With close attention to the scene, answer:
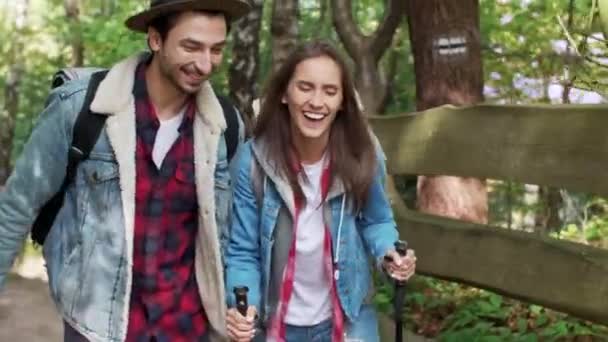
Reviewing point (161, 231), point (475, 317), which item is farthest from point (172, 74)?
point (475, 317)

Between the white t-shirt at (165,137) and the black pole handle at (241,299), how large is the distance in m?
0.47

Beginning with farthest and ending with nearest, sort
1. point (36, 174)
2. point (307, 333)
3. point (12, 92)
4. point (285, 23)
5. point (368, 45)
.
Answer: point (12, 92)
point (368, 45)
point (285, 23)
point (307, 333)
point (36, 174)

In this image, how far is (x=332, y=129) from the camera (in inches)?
118

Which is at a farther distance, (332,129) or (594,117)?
(594,117)

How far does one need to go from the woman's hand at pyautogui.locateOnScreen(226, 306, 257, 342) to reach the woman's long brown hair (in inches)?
16.3

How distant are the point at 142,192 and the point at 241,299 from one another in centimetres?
46

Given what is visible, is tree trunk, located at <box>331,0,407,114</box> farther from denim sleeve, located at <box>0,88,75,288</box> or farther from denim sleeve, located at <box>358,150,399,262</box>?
denim sleeve, located at <box>0,88,75,288</box>

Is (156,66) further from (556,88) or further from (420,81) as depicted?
(556,88)

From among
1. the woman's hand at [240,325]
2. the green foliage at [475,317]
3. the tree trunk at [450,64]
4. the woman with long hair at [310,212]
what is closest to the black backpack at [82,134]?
the woman with long hair at [310,212]

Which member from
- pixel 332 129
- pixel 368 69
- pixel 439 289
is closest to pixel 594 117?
pixel 332 129

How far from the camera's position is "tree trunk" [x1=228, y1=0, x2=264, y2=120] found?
24.4 feet

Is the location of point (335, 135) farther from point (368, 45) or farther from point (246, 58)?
point (368, 45)

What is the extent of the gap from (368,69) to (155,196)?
700 cm

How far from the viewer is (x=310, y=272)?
292 cm
